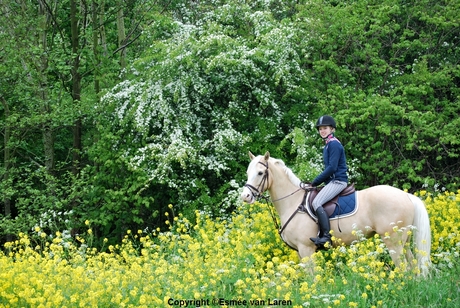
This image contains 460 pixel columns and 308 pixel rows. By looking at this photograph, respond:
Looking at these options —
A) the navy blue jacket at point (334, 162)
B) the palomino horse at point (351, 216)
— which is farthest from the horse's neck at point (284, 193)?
the navy blue jacket at point (334, 162)

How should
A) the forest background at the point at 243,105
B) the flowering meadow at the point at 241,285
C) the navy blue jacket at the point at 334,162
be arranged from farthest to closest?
the forest background at the point at 243,105 → the navy blue jacket at the point at 334,162 → the flowering meadow at the point at 241,285

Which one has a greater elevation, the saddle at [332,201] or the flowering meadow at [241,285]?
the saddle at [332,201]

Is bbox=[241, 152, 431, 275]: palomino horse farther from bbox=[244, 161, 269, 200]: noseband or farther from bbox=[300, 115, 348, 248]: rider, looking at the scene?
bbox=[300, 115, 348, 248]: rider

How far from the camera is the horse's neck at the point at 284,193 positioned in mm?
8234

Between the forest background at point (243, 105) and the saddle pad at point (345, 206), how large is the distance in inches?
148

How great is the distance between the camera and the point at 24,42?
1423 centimetres

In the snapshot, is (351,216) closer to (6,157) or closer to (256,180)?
(256,180)

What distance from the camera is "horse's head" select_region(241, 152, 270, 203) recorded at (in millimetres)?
7805

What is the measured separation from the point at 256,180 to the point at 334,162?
1.08 metres

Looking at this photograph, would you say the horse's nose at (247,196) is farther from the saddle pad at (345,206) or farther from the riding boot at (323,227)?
the saddle pad at (345,206)

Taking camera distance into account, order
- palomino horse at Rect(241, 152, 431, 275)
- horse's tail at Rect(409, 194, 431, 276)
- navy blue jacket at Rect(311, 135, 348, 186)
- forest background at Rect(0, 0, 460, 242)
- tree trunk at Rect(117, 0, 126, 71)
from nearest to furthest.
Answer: horse's tail at Rect(409, 194, 431, 276), palomino horse at Rect(241, 152, 431, 275), navy blue jacket at Rect(311, 135, 348, 186), forest background at Rect(0, 0, 460, 242), tree trunk at Rect(117, 0, 126, 71)

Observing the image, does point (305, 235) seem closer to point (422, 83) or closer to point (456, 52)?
point (422, 83)

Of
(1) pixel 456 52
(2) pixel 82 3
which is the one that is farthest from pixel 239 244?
(2) pixel 82 3

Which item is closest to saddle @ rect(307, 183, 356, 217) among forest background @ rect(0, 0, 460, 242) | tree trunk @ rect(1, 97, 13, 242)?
forest background @ rect(0, 0, 460, 242)
